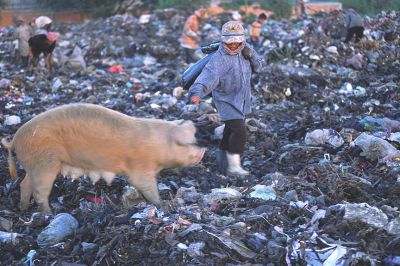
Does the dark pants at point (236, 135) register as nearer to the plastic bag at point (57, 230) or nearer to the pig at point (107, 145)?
the pig at point (107, 145)

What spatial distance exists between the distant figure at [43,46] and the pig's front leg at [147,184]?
31.6 feet

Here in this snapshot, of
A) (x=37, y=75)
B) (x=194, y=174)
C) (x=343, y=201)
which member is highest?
(x=343, y=201)

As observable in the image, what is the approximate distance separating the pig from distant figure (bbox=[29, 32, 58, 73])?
9.30 m

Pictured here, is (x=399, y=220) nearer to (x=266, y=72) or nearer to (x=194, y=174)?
(x=194, y=174)

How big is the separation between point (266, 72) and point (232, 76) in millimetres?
5654

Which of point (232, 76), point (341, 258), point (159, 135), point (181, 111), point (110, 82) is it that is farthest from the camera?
point (110, 82)

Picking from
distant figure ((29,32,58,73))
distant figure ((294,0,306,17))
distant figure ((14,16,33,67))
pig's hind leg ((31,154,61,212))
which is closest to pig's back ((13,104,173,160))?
pig's hind leg ((31,154,61,212))

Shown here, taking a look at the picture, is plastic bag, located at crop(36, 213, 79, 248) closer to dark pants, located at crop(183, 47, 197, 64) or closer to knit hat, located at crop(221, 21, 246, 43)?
knit hat, located at crop(221, 21, 246, 43)

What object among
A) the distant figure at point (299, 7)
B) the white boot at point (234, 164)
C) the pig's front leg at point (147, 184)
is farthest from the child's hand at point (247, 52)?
the distant figure at point (299, 7)

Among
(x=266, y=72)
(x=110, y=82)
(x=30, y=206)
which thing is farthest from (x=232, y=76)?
(x=110, y=82)

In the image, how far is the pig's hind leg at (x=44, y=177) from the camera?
5395 mm

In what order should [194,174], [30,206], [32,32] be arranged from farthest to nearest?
[32,32] → [194,174] → [30,206]

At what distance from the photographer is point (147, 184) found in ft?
17.4

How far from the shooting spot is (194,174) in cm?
675
